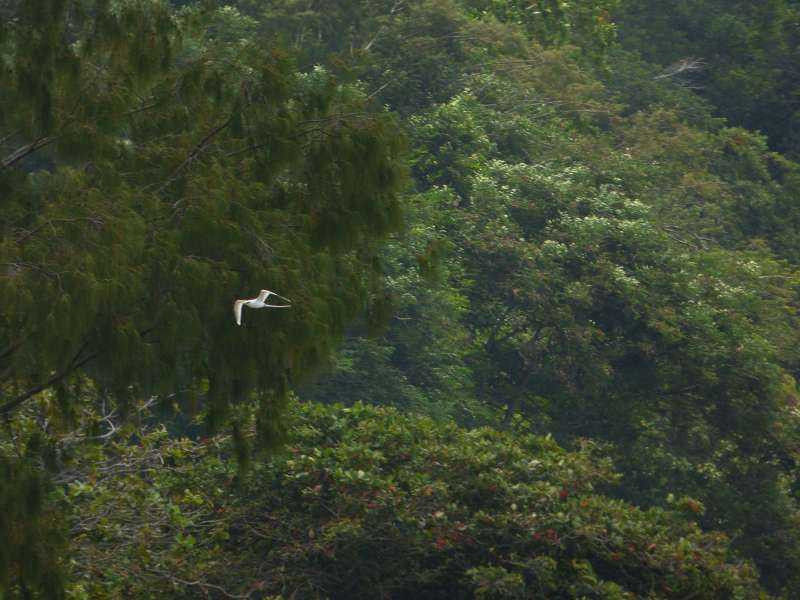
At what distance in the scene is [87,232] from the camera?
7.62m

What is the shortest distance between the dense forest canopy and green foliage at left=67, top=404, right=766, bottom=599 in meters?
0.02

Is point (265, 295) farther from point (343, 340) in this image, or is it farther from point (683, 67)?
point (683, 67)

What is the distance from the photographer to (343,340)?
1373 cm

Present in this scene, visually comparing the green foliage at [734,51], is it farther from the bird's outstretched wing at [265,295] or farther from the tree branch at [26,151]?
the bird's outstretched wing at [265,295]

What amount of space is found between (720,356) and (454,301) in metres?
3.53

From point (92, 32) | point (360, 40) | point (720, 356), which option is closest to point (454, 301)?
point (720, 356)

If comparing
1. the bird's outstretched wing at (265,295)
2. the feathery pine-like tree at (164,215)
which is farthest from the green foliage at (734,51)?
the bird's outstretched wing at (265,295)

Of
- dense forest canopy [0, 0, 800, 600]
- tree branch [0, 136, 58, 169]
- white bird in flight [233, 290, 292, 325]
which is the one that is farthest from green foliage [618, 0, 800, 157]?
white bird in flight [233, 290, 292, 325]

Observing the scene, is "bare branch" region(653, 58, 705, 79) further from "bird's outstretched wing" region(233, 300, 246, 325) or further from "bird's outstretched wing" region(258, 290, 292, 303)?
"bird's outstretched wing" region(233, 300, 246, 325)

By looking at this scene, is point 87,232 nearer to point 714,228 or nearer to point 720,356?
point 720,356

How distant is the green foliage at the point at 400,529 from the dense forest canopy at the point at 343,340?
2cm

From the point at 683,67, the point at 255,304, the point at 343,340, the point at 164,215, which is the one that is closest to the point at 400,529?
the point at 343,340

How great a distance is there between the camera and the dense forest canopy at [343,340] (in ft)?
26.0

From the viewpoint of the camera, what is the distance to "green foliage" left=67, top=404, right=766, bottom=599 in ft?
36.3
